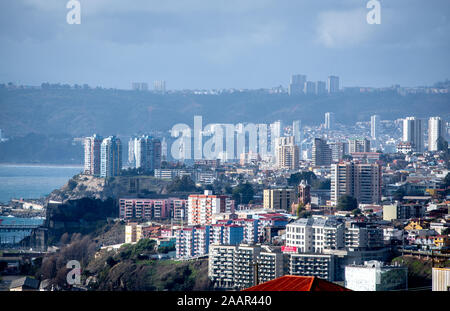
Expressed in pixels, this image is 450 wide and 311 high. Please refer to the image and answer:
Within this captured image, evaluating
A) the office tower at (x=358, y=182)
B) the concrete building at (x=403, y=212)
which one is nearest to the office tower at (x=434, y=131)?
the office tower at (x=358, y=182)

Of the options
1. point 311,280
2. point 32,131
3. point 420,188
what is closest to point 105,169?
point 32,131

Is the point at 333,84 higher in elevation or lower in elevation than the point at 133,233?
higher

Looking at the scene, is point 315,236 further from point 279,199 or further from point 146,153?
point 146,153

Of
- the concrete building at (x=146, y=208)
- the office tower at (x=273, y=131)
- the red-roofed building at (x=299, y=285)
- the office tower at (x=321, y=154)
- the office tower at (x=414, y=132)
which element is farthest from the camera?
the office tower at (x=273, y=131)

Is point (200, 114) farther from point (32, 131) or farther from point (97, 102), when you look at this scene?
point (32, 131)

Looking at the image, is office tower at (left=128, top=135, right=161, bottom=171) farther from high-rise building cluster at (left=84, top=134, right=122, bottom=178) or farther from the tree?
the tree

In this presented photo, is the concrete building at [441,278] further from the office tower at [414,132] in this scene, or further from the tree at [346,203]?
the office tower at [414,132]

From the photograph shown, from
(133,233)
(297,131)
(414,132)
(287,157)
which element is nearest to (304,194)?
(133,233)
